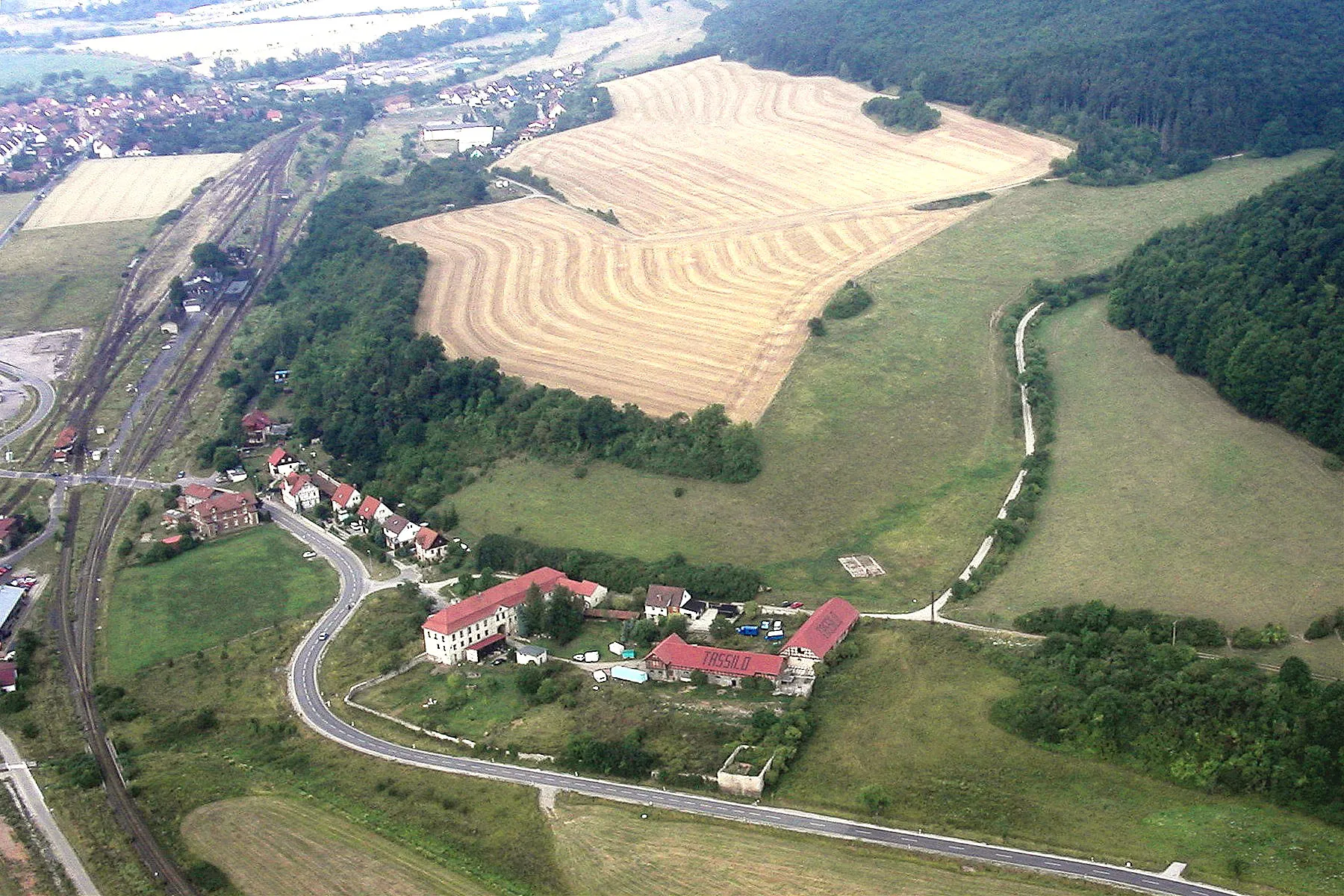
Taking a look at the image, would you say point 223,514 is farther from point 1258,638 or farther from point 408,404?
point 1258,638

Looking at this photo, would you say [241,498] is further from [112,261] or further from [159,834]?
[112,261]

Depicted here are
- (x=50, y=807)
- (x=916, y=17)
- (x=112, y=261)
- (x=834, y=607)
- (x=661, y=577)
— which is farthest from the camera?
(x=916, y=17)

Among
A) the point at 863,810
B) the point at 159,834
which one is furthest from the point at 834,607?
the point at 159,834

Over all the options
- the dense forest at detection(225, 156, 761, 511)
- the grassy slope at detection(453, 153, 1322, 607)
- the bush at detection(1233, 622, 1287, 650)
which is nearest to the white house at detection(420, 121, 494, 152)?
the dense forest at detection(225, 156, 761, 511)

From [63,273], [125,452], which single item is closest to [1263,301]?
[125,452]

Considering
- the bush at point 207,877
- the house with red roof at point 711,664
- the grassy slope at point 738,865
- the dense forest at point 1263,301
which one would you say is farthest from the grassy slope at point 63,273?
the grassy slope at point 738,865

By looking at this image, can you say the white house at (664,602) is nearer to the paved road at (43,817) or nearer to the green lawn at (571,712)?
the green lawn at (571,712)
